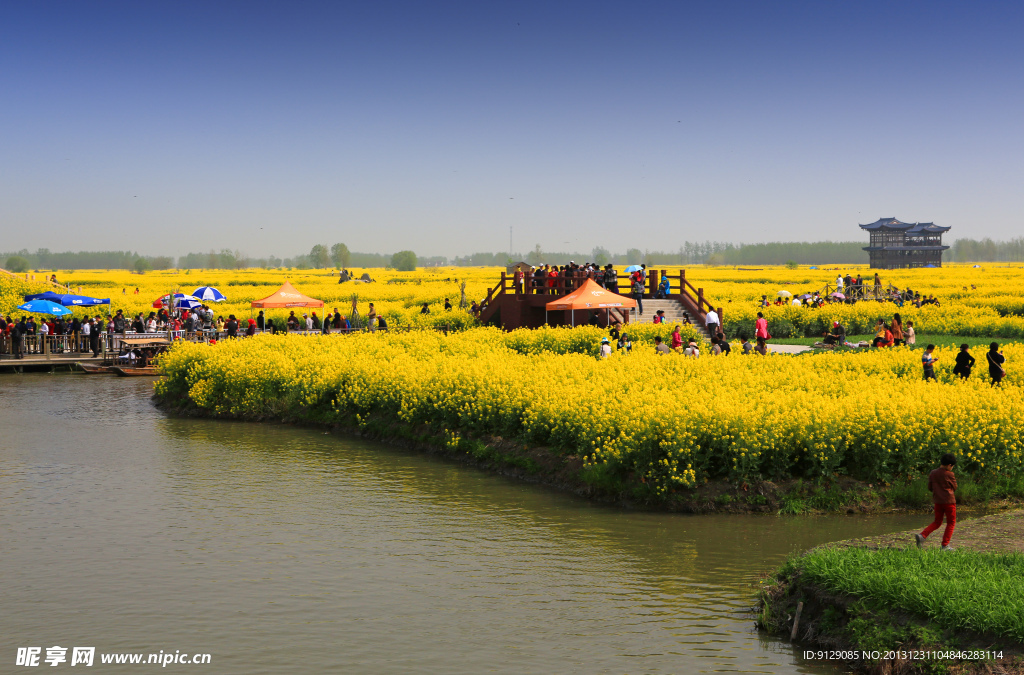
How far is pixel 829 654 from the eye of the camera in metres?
10.4

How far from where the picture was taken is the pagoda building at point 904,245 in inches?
5827

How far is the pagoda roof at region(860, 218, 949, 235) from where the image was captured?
146375 millimetres

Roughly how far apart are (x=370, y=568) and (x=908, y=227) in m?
155

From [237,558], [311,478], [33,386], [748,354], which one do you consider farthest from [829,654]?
[33,386]

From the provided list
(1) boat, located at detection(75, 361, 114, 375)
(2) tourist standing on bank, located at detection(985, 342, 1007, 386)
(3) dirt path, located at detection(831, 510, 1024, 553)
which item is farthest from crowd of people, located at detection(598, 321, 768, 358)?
(1) boat, located at detection(75, 361, 114, 375)

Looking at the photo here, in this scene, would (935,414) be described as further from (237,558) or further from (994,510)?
(237,558)

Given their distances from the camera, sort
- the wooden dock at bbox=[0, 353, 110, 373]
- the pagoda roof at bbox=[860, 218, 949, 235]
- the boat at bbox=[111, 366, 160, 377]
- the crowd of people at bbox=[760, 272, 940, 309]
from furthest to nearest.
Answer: the pagoda roof at bbox=[860, 218, 949, 235] → the crowd of people at bbox=[760, 272, 940, 309] → the wooden dock at bbox=[0, 353, 110, 373] → the boat at bbox=[111, 366, 160, 377]

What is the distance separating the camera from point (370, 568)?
13820 millimetres

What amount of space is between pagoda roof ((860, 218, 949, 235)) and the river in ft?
474

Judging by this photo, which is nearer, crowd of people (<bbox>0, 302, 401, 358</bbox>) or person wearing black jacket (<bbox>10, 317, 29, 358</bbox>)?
person wearing black jacket (<bbox>10, 317, 29, 358</bbox>)

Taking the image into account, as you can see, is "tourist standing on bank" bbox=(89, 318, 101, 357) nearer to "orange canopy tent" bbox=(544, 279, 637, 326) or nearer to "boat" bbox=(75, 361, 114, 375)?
"boat" bbox=(75, 361, 114, 375)

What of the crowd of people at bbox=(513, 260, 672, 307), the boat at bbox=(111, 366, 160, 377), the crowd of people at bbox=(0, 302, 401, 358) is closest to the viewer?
the boat at bbox=(111, 366, 160, 377)

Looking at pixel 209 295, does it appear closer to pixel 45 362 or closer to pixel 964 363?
pixel 45 362

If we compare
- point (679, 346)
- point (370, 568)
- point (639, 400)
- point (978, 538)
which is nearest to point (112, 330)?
point (679, 346)
